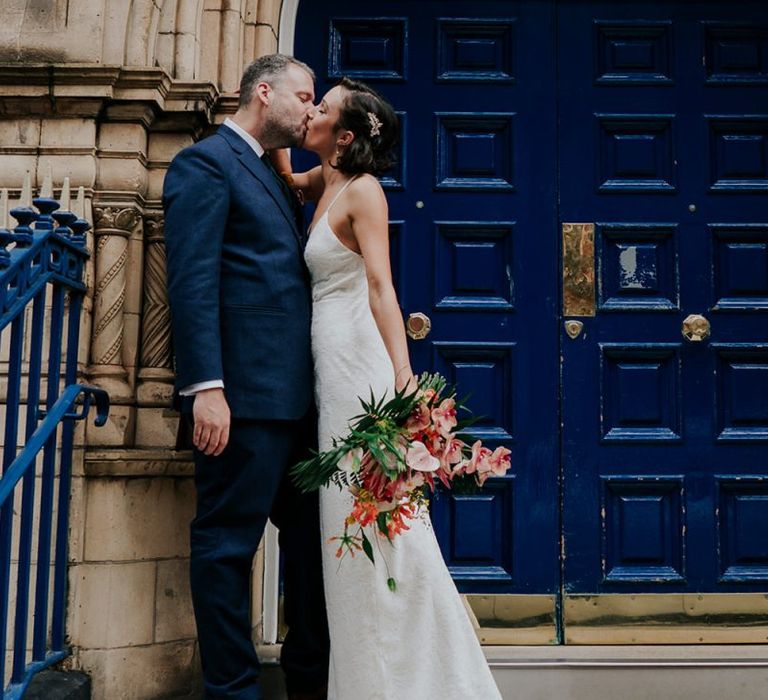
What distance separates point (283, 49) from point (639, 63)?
164 centimetres

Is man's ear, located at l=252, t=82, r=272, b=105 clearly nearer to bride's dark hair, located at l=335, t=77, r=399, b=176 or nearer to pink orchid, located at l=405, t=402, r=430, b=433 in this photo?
bride's dark hair, located at l=335, t=77, r=399, b=176

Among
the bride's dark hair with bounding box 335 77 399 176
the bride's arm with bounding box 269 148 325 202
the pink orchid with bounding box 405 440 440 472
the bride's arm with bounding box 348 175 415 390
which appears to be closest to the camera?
the pink orchid with bounding box 405 440 440 472

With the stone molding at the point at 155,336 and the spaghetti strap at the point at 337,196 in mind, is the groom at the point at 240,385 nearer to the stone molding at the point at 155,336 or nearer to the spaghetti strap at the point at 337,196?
the spaghetti strap at the point at 337,196

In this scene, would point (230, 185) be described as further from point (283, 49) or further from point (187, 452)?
point (283, 49)

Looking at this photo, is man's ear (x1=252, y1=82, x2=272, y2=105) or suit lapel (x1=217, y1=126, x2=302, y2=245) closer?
suit lapel (x1=217, y1=126, x2=302, y2=245)

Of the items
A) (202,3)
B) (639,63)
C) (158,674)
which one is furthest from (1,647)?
(639,63)

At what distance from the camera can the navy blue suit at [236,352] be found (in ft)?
9.68

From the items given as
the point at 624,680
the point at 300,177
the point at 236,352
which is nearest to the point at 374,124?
the point at 300,177

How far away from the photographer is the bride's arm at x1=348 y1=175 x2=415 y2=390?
9.85 feet

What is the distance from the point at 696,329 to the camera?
4.21m

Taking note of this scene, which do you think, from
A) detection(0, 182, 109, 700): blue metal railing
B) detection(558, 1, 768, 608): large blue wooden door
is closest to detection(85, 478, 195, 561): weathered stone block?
detection(0, 182, 109, 700): blue metal railing

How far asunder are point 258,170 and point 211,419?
0.88 meters

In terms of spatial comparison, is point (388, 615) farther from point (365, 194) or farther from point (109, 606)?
point (365, 194)

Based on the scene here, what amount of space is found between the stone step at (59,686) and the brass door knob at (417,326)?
1.87m
